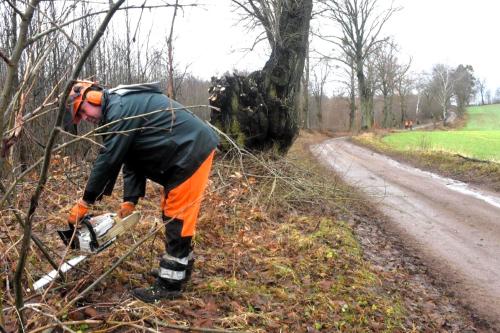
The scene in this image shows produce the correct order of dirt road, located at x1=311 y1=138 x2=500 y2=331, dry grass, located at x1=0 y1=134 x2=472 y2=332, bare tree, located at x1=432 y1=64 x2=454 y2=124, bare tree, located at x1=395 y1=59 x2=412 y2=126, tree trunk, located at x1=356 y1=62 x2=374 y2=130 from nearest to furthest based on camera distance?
dry grass, located at x1=0 y1=134 x2=472 y2=332 → dirt road, located at x1=311 y1=138 x2=500 y2=331 → tree trunk, located at x1=356 y1=62 x2=374 y2=130 → bare tree, located at x1=395 y1=59 x2=412 y2=126 → bare tree, located at x1=432 y1=64 x2=454 y2=124

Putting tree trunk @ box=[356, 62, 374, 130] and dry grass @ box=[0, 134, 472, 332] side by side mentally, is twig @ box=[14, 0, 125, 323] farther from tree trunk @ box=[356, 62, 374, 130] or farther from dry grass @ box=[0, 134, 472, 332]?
tree trunk @ box=[356, 62, 374, 130]

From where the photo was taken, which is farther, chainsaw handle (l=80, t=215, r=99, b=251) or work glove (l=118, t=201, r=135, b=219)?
work glove (l=118, t=201, r=135, b=219)

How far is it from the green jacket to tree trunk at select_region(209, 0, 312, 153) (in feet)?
15.4

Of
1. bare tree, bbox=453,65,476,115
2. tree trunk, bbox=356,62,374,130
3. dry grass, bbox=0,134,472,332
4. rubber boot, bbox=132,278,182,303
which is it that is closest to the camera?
dry grass, bbox=0,134,472,332

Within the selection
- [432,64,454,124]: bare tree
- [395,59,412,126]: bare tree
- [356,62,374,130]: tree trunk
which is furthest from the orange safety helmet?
[432,64,454,124]: bare tree

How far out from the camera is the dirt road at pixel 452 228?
5012mm

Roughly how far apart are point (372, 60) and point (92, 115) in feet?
130

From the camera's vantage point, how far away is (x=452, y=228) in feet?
24.2

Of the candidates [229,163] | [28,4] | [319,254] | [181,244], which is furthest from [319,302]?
[229,163]

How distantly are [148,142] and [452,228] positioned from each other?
603 centimetres

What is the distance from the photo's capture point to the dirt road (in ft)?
16.4

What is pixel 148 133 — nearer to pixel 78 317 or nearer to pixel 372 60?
pixel 78 317

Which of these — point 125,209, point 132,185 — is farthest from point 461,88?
point 125,209

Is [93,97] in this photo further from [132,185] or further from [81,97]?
[132,185]
